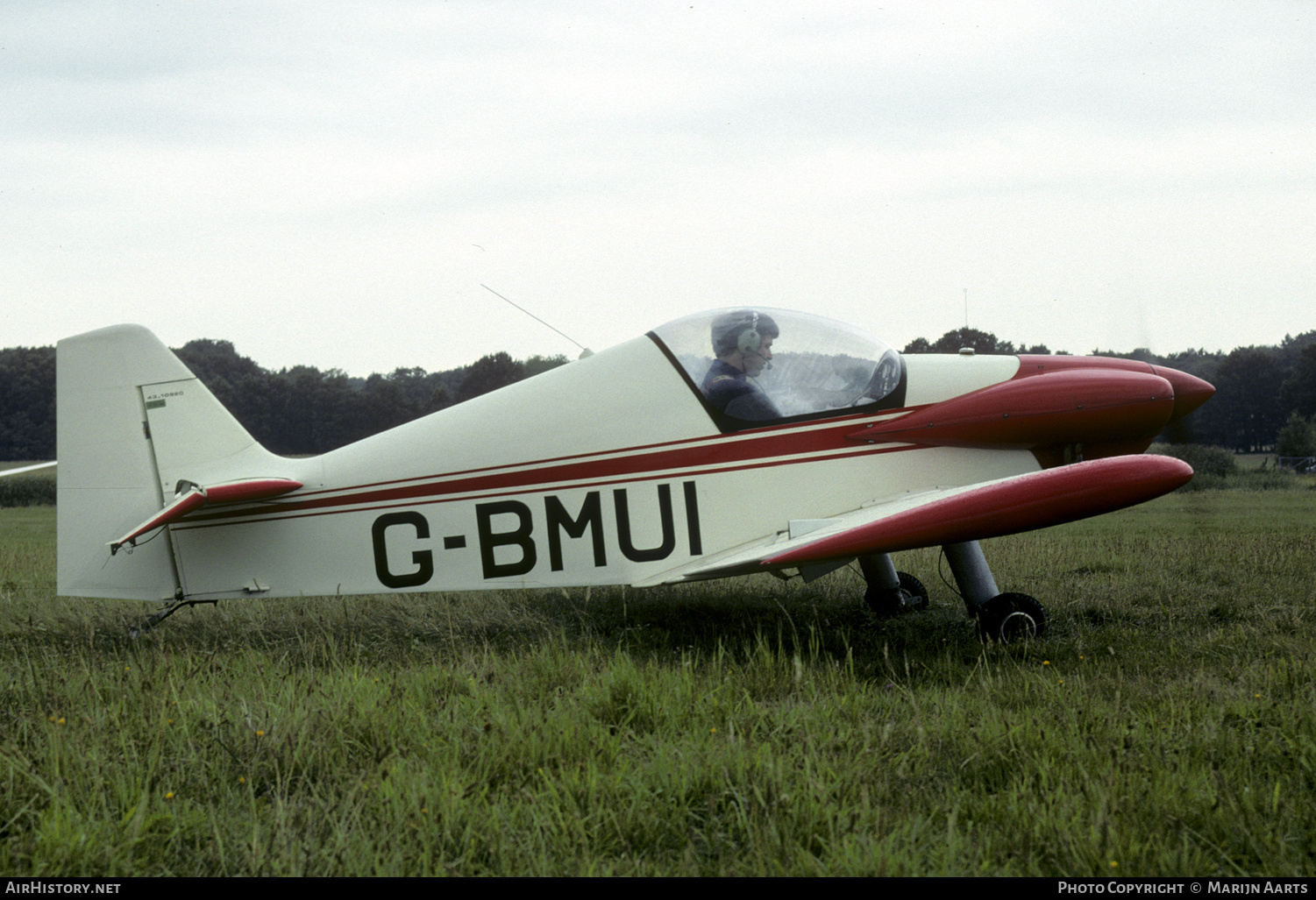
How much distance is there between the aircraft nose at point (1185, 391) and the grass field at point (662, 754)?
1423mm

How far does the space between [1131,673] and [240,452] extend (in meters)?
5.18

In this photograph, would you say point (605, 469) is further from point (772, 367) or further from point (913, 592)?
point (913, 592)

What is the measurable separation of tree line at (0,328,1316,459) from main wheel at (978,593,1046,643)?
2048cm

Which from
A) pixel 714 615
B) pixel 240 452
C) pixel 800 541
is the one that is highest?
pixel 240 452

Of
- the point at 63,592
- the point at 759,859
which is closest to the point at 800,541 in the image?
the point at 759,859

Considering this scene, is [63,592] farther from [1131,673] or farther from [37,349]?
[37,349]

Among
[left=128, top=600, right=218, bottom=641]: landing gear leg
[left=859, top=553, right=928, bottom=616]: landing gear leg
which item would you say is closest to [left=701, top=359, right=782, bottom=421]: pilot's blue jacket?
[left=859, top=553, right=928, bottom=616]: landing gear leg

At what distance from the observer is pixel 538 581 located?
15.8 ft

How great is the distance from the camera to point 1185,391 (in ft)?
18.0

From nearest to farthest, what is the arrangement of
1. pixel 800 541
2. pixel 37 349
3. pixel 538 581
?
pixel 800 541 < pixel 538 581 < pixel 37 349

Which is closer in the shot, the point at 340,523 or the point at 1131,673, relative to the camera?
the point at 1131,673

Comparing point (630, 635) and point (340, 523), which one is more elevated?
point (340, 523)

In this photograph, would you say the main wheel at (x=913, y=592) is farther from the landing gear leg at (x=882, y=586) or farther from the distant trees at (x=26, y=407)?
the distant trees at (x=26, y=407)

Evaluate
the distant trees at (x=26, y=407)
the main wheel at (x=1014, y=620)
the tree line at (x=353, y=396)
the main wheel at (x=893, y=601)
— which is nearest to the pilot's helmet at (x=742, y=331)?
the main wheel at (x=1014, y=620)
